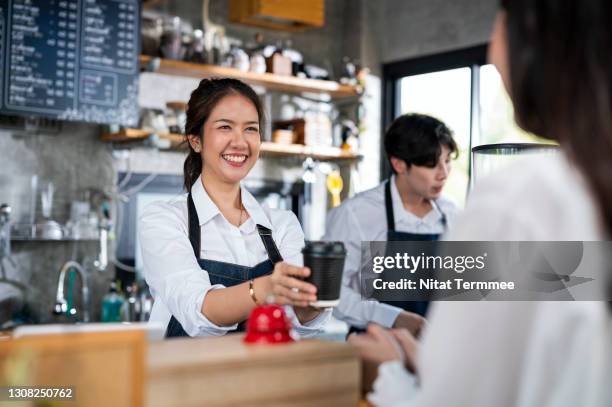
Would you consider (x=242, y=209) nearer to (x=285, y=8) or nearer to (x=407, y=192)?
(x=407, y=192)

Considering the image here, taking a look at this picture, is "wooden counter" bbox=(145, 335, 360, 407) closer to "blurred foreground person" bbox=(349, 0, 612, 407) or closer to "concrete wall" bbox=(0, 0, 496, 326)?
"blurred foreground person" bbox=(349, 0, 612, 407)

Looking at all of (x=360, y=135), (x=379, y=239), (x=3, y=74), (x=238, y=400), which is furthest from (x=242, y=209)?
(x=360, y=135)

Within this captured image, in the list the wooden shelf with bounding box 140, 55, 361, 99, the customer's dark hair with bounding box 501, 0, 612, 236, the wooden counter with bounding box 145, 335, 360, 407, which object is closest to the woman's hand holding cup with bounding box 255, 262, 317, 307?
the wooden counter with bounding box 145, 335, 360, 407

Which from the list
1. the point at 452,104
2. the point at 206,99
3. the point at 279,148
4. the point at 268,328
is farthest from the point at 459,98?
the point at 268,328

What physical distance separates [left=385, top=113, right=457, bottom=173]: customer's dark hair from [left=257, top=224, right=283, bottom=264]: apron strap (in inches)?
41.2

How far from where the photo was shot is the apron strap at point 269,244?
90.7 inches

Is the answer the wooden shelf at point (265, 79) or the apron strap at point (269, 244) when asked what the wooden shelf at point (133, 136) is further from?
the apron strap at point (269, 244)

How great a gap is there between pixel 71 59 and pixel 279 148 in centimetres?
132

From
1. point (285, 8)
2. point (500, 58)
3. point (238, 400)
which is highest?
point (285, 8)

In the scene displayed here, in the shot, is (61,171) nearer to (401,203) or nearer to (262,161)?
(262,161)

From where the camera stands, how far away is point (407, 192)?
3.30 metres

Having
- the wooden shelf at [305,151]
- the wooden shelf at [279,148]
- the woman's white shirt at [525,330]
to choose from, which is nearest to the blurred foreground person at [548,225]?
the woman's white shirt at [525,330]

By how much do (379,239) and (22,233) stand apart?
75.8 inches

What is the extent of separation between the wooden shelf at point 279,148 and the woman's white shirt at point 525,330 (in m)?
3.37
